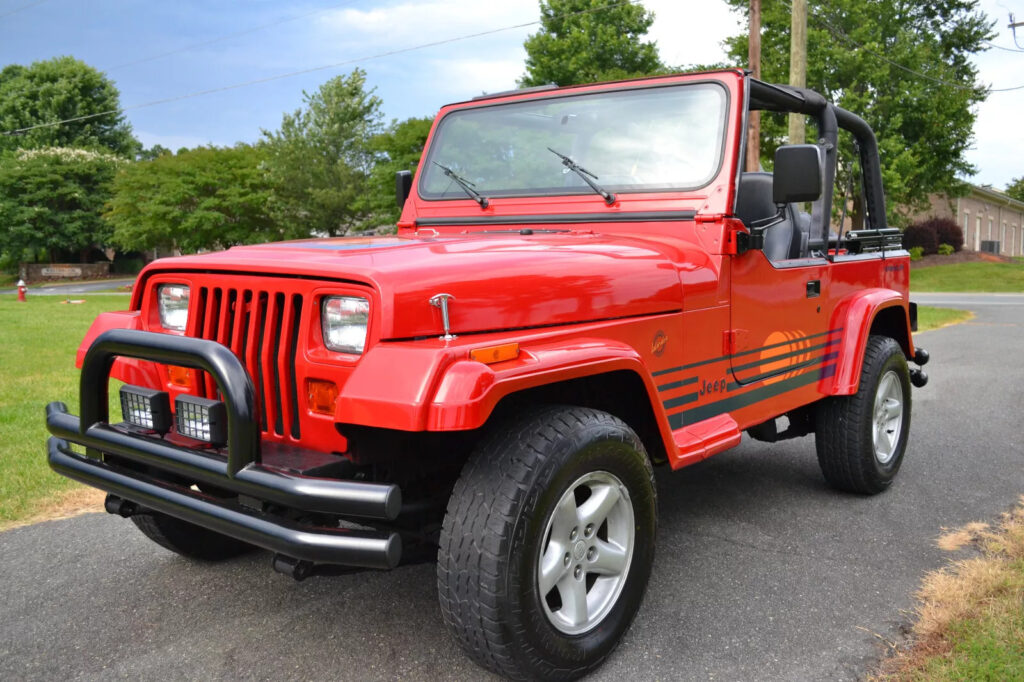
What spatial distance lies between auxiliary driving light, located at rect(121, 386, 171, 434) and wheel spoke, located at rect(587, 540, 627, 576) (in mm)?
1426

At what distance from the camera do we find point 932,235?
35.4 m

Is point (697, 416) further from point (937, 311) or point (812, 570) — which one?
point (937, 311)

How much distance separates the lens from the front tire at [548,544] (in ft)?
7.67

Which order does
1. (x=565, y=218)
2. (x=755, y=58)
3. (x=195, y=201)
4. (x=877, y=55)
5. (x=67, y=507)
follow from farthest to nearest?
(x=195, y=201) → (x=877, y=55) → (x=755, y=58) → (x=67, y=507) → (x=565, y=218)

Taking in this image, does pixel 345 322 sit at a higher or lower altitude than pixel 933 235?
lower

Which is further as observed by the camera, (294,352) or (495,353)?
(294,352)

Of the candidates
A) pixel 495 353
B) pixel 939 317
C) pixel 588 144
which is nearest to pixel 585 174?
pixel 588 144

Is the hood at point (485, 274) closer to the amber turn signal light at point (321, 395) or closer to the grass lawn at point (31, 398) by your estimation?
the amber turn signal light at point (321, 395)

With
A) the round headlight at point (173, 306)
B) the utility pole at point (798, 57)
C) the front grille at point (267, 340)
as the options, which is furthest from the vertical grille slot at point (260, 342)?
the utility pole at point (798, 57)

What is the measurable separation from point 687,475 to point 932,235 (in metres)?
35.1

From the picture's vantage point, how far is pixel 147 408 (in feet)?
8.74

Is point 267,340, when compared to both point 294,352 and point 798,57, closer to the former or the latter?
point 294,352

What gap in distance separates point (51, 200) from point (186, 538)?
169ft

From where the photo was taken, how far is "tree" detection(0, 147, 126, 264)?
1827 inches
